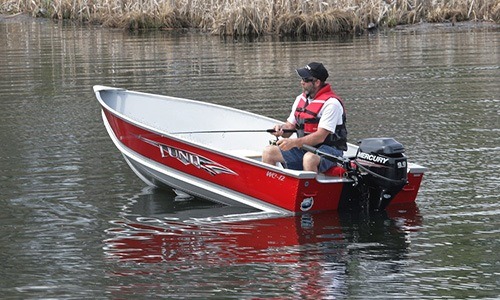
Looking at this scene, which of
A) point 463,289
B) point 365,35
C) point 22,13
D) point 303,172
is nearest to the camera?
point 463,289

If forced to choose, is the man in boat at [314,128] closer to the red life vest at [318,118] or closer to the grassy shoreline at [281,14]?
the red life vest at [318,118]

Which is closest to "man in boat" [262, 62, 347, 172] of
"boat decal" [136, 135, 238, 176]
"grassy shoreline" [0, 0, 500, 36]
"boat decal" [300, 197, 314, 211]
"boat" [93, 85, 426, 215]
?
"boat" [93, 85, 426, 215]

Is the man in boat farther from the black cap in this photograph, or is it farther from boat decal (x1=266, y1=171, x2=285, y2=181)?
boat decal (x1=266, y1=171, x2=285, y2=181)

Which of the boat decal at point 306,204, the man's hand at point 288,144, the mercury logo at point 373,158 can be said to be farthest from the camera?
the man's hand at point 288,144

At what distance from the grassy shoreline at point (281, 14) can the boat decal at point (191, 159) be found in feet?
52.4

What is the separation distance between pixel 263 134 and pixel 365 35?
50.5 ft

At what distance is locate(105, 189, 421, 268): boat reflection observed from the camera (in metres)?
8.27

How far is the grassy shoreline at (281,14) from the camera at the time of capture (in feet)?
85.7

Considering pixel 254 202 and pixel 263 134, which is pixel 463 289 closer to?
pixel 254 202

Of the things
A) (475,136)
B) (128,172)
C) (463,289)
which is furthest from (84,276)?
(475,136)

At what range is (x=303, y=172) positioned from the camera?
29.5 feet

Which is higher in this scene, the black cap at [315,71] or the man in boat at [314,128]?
the black cap at [315,71]

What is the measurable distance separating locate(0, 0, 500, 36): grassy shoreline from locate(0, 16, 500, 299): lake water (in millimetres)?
6190

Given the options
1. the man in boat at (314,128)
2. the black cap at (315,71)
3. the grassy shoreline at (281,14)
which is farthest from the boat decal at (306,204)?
the grassy shoreline at (281,14)
